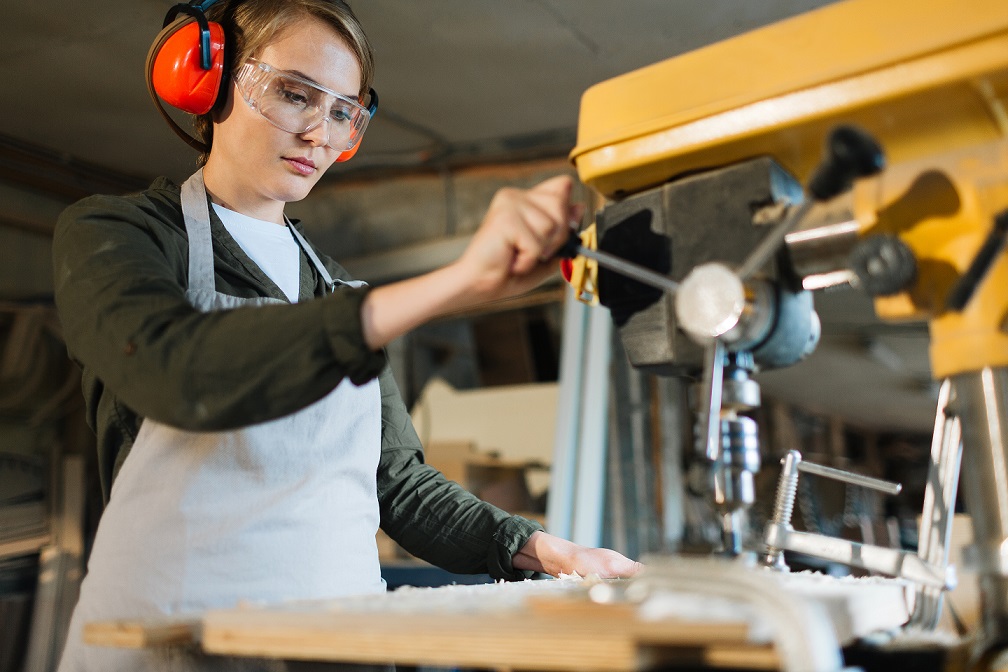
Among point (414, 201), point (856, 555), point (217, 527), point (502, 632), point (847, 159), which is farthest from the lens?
point (414, 201)

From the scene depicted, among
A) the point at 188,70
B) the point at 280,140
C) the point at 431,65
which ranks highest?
the point at 431,65

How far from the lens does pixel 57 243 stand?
1.08 metres

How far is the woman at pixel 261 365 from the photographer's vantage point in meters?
0.83

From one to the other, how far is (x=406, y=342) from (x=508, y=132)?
4.58 ft

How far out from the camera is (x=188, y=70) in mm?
1341

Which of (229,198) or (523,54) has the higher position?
(523,54)

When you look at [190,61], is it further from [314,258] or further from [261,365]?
[261,365]

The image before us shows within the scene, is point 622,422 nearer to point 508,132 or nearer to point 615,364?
point 615,364

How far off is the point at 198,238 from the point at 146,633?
2.17ft

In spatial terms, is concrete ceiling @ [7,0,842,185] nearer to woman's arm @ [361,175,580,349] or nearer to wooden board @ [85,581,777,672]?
woman's arm @ [361,175,580,349]

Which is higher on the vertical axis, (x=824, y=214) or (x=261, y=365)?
(x=824, y=214)

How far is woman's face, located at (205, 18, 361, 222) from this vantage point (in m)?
1.32

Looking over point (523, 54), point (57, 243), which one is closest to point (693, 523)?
point (523, 54)

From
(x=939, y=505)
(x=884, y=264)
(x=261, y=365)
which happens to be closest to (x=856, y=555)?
(x=939, y=505)
